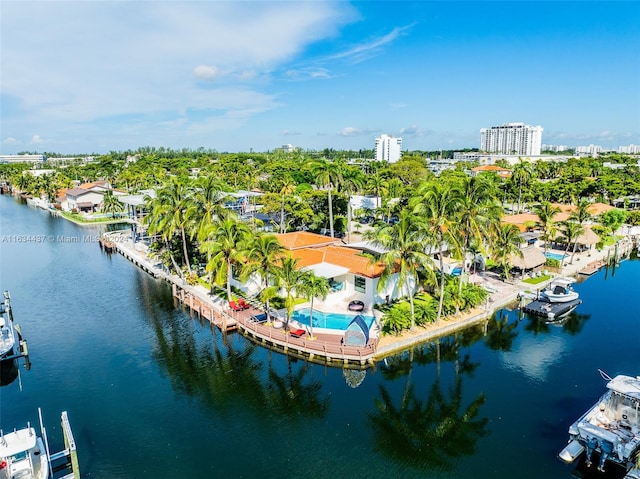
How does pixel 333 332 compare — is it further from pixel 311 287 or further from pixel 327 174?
pixel 327 174

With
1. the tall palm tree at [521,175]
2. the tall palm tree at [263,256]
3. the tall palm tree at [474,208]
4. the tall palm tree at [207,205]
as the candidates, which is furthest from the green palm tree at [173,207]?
the tall palm tree at [521,175]

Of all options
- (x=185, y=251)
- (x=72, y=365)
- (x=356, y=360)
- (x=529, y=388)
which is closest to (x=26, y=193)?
(x=185, y=251)

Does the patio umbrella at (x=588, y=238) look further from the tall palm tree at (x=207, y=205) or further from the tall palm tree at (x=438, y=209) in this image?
the tall palm tree at (x=207, y=205)

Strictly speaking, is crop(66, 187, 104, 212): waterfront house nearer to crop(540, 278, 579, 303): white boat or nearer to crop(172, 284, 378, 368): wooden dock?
crop(172, 284, 378, 368): wooden dock

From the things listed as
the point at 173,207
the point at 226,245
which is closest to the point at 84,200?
the point at 173,207

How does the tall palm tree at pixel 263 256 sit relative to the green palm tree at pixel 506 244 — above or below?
above
